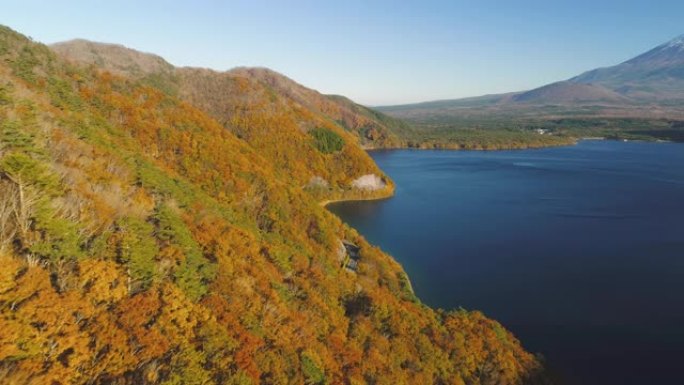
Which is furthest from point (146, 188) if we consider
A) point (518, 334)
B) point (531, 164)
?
point (531, 164)

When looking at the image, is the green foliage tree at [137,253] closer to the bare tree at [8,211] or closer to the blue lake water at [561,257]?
the bare tree at [8,211]

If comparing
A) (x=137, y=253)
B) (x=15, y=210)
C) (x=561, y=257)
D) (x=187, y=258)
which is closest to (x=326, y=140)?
(x=561, y=257)

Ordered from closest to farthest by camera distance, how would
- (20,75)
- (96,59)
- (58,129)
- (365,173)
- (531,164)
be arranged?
(58,129), (20,75), (365,173), (96,59), (531,164)

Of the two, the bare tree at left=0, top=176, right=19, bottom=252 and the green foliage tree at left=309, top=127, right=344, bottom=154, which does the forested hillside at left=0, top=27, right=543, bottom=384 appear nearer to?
the bare tree at left=0, top=176, right=19, bottom=252

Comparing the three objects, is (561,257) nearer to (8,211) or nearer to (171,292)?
(171,292)

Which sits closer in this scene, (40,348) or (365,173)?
(40,348)

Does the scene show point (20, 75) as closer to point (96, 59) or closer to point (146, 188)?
point (146, 188)

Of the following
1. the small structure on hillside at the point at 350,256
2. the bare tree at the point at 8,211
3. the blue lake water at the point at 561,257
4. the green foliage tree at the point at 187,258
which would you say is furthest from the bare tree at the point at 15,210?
the blue lake water at the point at 561,257
